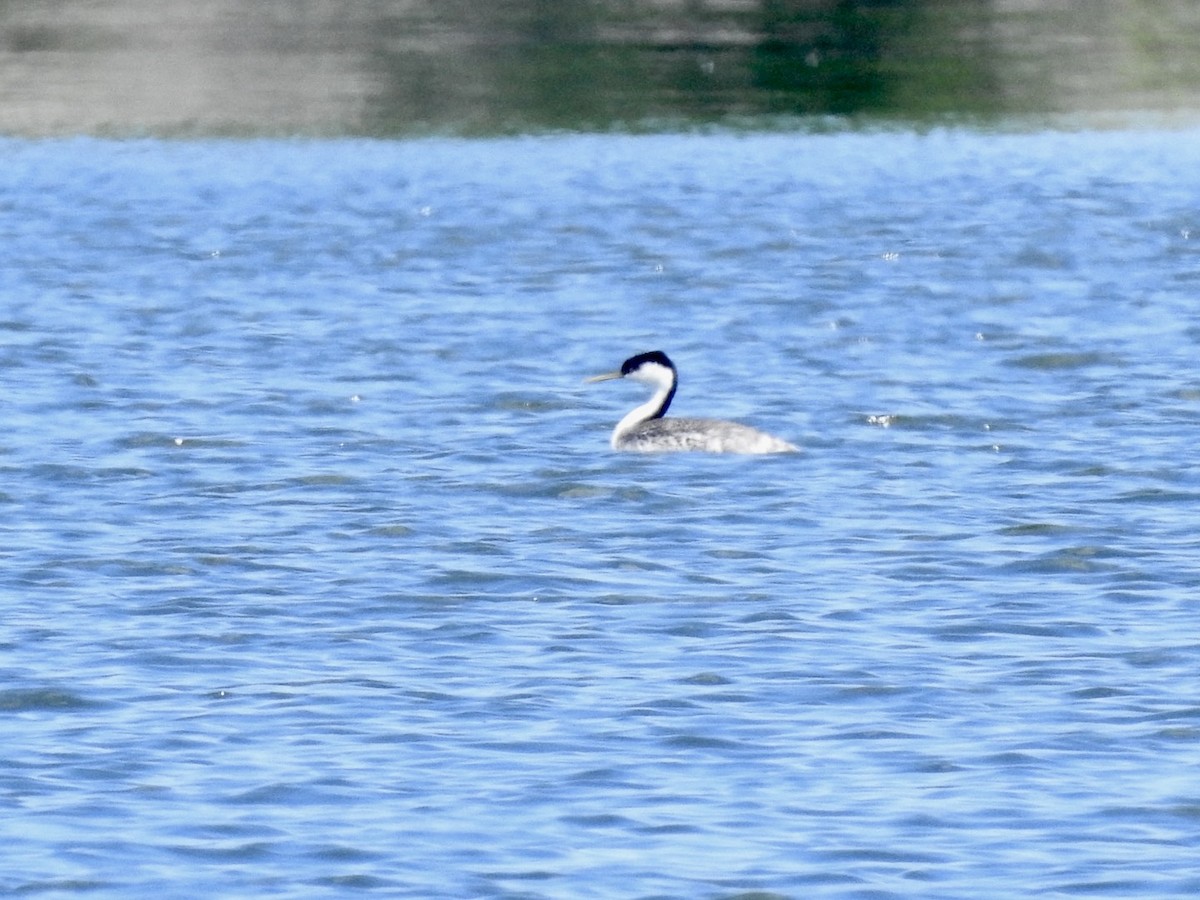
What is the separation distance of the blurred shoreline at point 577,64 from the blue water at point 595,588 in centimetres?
3754

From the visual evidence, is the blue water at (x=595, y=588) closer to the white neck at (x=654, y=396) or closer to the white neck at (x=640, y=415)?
the white neck at (x=640, y=415)

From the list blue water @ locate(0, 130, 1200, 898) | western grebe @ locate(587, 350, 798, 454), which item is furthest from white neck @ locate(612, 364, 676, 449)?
blue water @ locate(0, 130, 1200, 898)

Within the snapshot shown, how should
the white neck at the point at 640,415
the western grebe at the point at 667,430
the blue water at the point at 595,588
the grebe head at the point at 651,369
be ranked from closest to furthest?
the blue water at the point at 595,588, the western grebe at the point at 667,430, the white neck at the point at 640,415, the grebe head at the point at 651,369

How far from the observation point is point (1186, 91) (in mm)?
72750

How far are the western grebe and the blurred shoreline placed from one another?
47.6m

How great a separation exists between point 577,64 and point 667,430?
58.3 meters

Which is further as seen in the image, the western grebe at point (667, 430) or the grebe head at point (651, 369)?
the grebe head at point (651, 369)

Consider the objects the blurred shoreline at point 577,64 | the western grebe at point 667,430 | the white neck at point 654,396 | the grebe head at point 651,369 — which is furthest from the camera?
the blurred shoreline at point 577,64

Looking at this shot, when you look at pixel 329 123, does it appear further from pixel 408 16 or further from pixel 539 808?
pixel 539 808

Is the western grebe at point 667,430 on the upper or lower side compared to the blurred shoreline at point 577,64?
lower

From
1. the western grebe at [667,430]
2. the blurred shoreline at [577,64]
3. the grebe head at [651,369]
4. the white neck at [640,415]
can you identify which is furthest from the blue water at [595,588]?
the blurred shoreline at [577,64]

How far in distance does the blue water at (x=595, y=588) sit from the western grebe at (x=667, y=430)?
17 centimetres

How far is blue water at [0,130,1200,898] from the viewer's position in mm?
9664

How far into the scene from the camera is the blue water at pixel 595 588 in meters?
9.66
